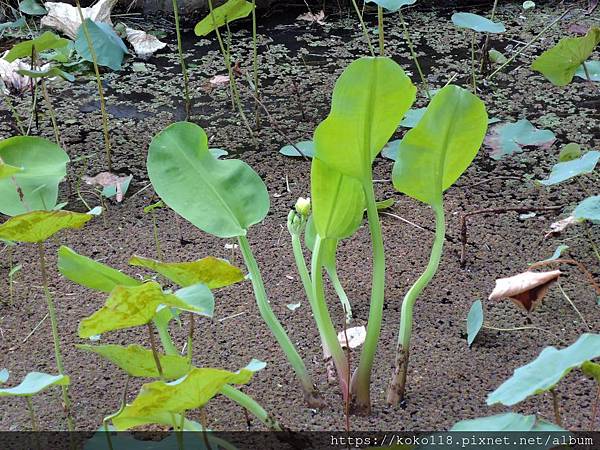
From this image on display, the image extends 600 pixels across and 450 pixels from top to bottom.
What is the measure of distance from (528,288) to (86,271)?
1.67ft

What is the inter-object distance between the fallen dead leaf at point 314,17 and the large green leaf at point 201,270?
192 centimetres

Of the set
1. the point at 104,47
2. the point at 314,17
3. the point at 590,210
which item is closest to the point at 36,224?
the point at 590,210

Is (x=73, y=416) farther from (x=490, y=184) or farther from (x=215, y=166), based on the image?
(x=490, y=184)

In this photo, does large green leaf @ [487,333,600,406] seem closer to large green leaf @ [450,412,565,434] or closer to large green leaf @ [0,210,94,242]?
large green leaf @ [450,412,565,434]

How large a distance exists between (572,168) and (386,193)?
0.45 meters

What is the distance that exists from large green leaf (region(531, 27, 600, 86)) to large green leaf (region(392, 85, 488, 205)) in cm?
55

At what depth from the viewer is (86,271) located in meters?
0.99

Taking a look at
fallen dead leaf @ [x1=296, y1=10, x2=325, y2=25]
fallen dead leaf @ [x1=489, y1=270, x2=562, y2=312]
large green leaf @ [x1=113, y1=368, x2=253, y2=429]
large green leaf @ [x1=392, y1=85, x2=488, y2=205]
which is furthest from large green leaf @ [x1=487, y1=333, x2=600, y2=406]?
fallen dead leaf @ [x1=296, y1=10, x2=325, y2=25]

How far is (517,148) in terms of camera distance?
5.55 feet

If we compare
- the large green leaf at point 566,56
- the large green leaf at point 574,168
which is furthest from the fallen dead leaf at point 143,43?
the large green leaf at point 574,168

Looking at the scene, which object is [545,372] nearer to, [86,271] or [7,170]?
[86,271]

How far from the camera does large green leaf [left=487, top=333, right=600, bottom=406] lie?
2.47ft

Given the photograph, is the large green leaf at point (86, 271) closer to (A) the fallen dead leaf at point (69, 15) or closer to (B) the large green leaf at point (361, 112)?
(B) the large green leaf at point (361, 112)

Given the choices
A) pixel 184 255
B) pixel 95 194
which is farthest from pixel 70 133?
pixel 184 255
